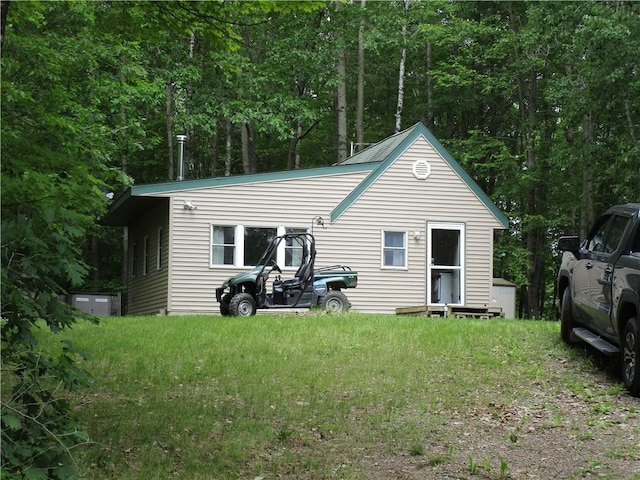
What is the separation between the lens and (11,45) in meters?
13.8

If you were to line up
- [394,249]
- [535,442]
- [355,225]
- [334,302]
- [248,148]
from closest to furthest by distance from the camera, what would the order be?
[535,442] → [334,302] → [355,225] → [394,249] → [248,148]

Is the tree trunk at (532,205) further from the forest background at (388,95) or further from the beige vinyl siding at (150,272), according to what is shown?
the beige vinyl siding at (150,272)

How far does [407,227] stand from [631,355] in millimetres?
13258

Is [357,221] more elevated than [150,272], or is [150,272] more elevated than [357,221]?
[357,221]

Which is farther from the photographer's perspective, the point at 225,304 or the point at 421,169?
the point at 421,169

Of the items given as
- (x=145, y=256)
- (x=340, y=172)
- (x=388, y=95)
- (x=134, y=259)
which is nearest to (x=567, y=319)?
(x=340, y=172)

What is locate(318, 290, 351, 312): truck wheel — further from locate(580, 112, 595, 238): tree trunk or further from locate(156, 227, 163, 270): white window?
locate(580, 112, 595, 238): tree trunk

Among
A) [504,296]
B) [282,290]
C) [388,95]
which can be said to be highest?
[388,95]

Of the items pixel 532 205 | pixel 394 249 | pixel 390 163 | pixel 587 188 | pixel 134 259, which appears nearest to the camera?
pixel 390 163

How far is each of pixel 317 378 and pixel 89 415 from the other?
110 inches

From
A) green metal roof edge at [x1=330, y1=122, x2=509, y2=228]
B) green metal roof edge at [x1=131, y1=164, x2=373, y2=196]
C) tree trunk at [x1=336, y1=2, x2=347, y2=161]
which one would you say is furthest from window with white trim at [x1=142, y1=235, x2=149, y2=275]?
tree trunk at [x1=336, y1=2, x2=347, y2=161]

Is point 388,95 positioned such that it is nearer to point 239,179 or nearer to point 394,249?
point 394,249

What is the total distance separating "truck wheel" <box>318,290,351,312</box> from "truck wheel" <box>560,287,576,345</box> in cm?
710

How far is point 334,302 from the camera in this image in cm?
1822
